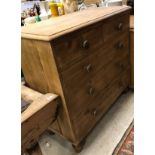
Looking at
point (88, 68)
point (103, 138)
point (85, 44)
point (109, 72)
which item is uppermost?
point (85, 44)

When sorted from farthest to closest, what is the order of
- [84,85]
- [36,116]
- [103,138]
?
[103,138] → [84,85] → [36,116]

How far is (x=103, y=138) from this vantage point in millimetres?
1393

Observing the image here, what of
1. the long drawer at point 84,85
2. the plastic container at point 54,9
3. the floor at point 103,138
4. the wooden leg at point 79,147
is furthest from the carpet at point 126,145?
the plastic container at point 54,9

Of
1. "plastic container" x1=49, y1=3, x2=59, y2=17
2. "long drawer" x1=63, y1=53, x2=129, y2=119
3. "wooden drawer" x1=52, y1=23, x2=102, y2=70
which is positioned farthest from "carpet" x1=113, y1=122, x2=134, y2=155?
"plastic container" x1=49, y1=3, x2=59, y2=17

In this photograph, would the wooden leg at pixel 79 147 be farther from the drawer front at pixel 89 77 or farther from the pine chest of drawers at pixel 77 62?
the drawer front at pixel 89 77

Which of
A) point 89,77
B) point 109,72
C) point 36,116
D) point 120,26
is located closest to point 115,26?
point 120,26

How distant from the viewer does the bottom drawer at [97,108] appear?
121cm

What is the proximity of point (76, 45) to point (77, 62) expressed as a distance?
11 centimetres

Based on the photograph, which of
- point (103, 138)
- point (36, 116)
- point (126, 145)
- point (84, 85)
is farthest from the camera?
point (103, 138)

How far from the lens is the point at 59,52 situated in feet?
3.01

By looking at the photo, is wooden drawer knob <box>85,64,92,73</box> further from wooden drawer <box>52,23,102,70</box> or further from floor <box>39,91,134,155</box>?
floor <box>39,91,134,155</box>

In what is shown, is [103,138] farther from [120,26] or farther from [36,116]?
[120,26]

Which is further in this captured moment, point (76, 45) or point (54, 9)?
point (54, 9)
